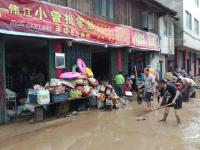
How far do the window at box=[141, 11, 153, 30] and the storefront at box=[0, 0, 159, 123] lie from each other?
2.02 meters

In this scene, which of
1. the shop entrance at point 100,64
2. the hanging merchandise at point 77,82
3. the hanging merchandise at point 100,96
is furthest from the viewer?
the shop entrance at point 100,64

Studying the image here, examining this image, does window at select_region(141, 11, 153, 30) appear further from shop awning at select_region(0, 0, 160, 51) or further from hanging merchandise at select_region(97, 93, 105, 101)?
hanging merchandise at select_region(97, 93, 105, 101)

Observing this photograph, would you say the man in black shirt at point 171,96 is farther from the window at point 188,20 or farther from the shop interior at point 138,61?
the window at point 188,20

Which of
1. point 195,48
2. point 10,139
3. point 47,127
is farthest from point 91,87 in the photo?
point 195,48

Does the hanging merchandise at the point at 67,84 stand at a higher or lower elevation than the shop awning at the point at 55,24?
lower

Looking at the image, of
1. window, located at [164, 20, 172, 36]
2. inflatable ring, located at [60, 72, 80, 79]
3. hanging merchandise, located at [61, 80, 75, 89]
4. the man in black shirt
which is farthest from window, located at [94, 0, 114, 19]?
window, located at [164, 20, 172, 36]

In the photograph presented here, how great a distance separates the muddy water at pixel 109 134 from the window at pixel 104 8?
6.07 metres

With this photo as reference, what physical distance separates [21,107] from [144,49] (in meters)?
11.0

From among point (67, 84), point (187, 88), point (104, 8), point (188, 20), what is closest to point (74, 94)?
point (67, 84)

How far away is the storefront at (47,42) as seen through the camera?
10.7 meters

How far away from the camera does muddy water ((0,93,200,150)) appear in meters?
7.93

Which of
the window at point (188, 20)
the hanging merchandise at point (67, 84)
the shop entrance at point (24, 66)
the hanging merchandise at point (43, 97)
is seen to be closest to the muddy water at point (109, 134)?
the hanging merchandise at point (43, 97)

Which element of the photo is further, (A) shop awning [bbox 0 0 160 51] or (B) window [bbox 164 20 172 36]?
(B) window [bbox 164 20 172 36]

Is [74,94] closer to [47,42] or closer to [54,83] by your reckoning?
[54,83]
